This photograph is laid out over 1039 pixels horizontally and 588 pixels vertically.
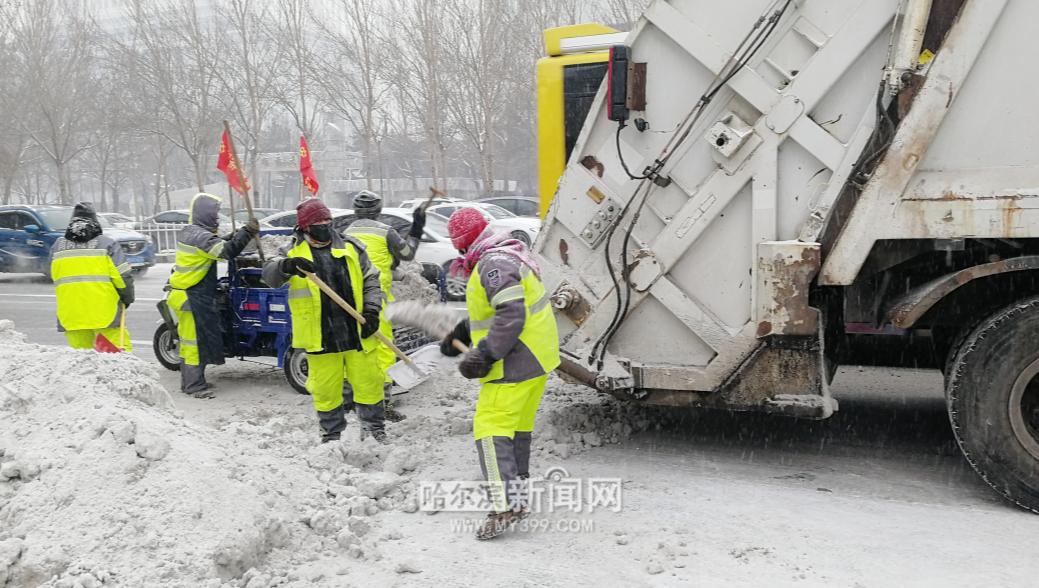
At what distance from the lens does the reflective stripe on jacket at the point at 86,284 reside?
6.44 metres

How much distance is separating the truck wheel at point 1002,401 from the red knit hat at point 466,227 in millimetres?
2269

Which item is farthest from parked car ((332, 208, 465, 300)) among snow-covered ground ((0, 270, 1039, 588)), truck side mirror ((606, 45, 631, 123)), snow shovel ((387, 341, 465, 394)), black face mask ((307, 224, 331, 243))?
truck side mirror ((606, 45, 631, 123))

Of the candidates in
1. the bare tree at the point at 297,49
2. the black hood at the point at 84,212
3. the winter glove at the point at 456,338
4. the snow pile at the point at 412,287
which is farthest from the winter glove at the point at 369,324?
the bare tree at the point at 297,49

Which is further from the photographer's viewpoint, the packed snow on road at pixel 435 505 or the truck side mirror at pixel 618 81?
the truck side mirror at pixel 618 81

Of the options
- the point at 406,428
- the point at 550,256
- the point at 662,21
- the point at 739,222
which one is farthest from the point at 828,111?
the point at 406,428

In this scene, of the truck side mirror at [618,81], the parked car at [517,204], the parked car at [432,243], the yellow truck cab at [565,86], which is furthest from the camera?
the parked car at [517,204]

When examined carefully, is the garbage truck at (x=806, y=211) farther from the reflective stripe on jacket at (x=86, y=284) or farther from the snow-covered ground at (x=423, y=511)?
the reflective stripe on jacket at (x=86, y=284)

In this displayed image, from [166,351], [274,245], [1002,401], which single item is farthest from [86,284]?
[1002,401]

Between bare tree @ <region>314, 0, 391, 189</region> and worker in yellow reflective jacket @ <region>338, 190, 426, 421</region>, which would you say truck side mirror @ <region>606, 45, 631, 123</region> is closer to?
worker in yellow reflective jacket @ <region>338, 190, 426, 421</region>

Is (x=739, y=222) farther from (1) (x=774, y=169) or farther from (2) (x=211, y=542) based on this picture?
(2) (x=211, y=542)

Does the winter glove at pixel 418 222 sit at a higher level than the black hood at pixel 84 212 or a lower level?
lower

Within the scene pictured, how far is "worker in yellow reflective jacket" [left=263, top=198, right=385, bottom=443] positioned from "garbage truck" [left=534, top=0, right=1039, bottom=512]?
3.97ft

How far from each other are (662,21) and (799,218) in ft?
4.01

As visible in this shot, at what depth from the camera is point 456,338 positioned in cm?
434
